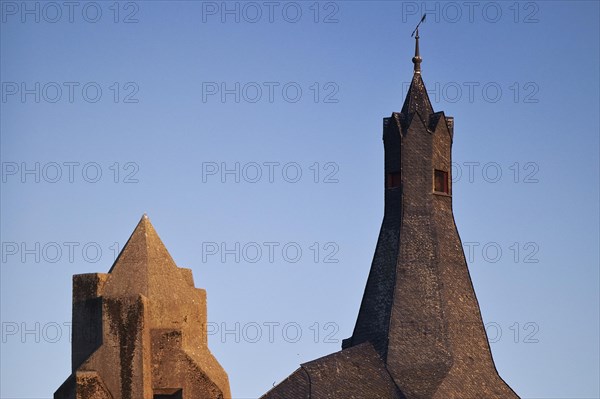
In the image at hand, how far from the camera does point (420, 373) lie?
45.2 metres

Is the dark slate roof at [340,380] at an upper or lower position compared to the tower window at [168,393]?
lower

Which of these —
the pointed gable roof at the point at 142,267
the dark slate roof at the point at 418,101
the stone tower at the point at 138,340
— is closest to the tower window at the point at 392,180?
the dark slate roof at the point at 418,101

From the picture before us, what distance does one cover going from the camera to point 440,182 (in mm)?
48906

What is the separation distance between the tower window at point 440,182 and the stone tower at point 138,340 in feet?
73.8

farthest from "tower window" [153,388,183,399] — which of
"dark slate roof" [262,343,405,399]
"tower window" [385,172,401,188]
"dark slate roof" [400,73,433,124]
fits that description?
"dark slate roof" [400,73,433,124]

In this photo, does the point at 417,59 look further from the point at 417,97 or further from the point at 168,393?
the point at 168,393

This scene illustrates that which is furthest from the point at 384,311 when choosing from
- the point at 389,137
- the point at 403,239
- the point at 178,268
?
the point at 178,268

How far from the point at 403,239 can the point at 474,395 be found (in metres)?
6.25

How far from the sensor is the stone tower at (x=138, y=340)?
1025 inches

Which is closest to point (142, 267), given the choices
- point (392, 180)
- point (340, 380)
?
point (340, 380)

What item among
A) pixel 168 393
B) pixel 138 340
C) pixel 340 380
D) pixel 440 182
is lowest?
pixel 340 380

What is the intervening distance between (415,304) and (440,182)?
4.95m

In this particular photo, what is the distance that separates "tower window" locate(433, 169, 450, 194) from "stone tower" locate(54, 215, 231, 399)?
2250cm

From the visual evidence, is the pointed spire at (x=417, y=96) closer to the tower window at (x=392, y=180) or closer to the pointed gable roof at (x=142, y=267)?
the tower window at (x=392, y=180)
